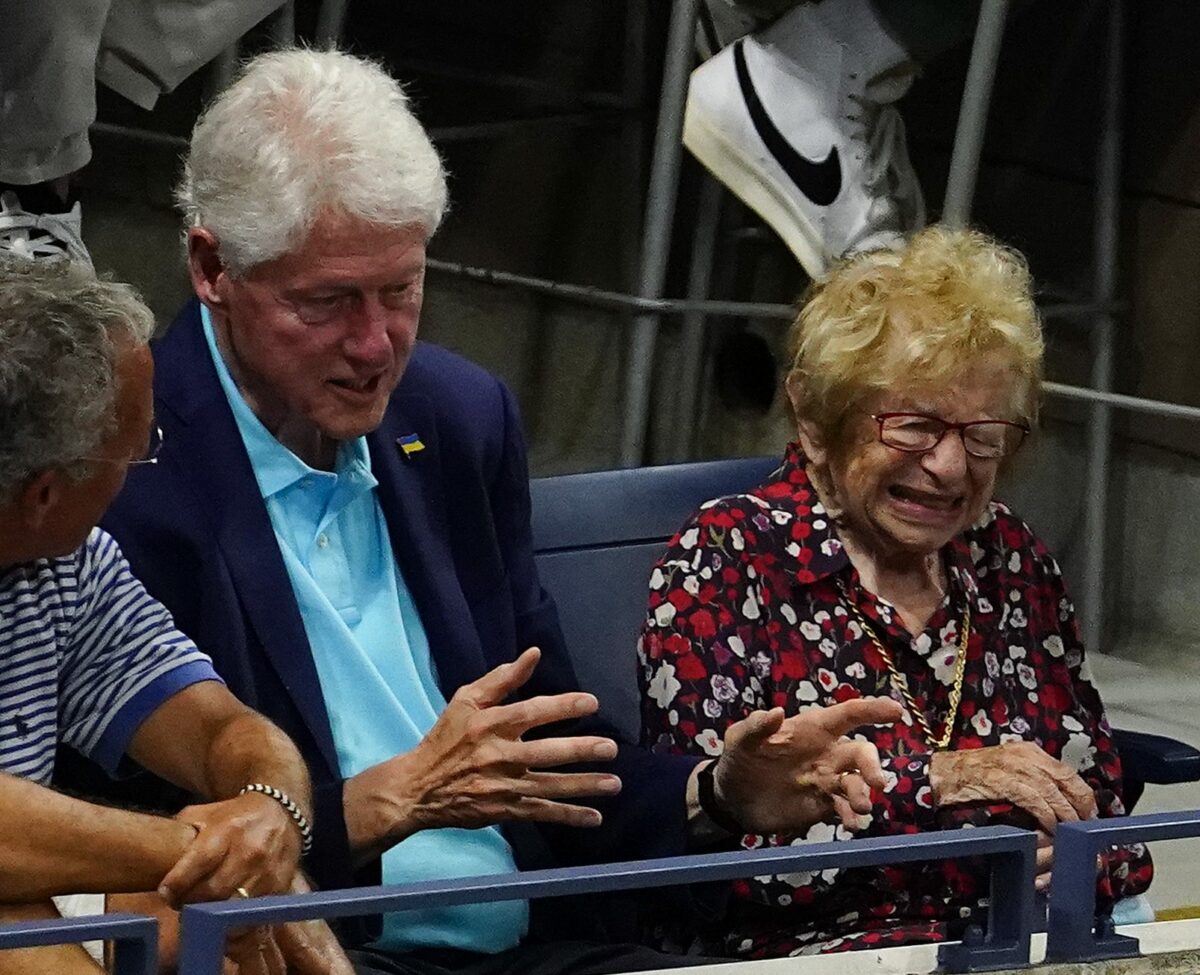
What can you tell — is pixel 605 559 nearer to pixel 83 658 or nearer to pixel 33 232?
pixel 83 658

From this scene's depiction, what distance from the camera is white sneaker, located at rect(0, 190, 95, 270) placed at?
3.12 meters

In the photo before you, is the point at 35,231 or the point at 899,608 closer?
the point at 899,608

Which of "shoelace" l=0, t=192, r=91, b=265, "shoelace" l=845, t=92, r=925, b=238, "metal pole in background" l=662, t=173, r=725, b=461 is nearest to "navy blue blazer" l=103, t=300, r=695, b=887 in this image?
"shoelace" l=0, t=192, r=91, b=265

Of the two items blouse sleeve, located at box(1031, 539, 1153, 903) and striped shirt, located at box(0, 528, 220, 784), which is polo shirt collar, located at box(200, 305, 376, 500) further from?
blouse sleeve, located at box(1031, 539, 1153, 903)

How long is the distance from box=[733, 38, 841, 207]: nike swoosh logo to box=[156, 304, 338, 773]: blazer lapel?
211cm

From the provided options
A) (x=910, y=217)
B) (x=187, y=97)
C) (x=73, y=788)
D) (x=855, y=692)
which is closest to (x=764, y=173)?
(x=910, y=217)

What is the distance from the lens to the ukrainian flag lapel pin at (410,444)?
2307 millimetres

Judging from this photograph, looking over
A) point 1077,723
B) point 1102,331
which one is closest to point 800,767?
point 1077,723

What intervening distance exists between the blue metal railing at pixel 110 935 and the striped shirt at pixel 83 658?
43 centimetres

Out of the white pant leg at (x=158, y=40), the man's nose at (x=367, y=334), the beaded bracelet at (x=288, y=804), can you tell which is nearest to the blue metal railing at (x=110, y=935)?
the beaded bracelet at (x=288, y=804)

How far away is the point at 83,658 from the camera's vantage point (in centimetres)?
197

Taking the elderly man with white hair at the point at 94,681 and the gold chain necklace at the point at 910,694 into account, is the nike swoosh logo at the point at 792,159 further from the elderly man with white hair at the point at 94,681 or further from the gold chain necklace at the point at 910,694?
the elderly man with white hair at the point at 94,681

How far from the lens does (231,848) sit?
5.84 ft

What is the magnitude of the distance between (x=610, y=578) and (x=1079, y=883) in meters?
0.92
